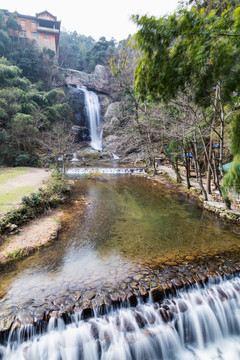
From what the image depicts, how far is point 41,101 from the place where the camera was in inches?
899

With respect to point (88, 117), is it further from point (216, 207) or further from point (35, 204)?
point (216, 207)

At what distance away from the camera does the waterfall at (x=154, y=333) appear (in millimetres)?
3037

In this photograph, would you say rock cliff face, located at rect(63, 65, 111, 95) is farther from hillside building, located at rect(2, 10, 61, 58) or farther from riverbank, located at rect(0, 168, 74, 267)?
riverbank, located at rect(0, 168, 74, 267)

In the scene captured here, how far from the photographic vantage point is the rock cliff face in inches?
1455

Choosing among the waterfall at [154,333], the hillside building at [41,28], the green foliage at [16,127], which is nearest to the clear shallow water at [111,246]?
the waterfall at [154,333]

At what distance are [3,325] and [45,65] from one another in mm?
37031

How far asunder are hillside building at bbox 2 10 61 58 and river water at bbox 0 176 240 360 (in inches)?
1516

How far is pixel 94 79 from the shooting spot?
38062 millimetres

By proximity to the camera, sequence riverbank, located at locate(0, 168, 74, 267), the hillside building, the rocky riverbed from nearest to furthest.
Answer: the rocky riverbed, riverbank, located at locate(0, 168, 74, 267), the hillside building

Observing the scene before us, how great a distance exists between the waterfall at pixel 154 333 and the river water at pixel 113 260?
0.02 meters

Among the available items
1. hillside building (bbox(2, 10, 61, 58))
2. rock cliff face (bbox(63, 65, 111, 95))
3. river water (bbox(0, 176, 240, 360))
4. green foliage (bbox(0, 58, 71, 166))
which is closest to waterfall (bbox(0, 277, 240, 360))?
river water (bbox(0, 176, 240, 360))

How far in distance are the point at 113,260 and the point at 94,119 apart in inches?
1230

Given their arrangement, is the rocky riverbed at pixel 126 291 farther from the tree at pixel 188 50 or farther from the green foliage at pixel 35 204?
the tree at pixel 188 50

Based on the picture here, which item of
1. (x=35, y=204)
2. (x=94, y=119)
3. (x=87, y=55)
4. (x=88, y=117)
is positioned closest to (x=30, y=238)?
(x=35, y=204)
